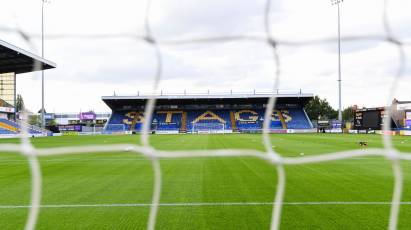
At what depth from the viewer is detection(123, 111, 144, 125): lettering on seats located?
152 ft

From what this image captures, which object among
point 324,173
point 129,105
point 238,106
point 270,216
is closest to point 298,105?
point 238,106

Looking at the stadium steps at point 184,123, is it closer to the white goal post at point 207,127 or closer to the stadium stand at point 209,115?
the stadium stand at point 209,115

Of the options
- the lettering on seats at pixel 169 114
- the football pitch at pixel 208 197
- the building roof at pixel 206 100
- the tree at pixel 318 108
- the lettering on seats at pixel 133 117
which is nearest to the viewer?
the football pitch at pixel 208 197

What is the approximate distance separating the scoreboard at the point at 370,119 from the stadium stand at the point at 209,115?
7393mm

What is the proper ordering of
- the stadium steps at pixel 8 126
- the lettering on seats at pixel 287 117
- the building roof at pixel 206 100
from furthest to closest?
1. the lettering on seats at pixel 287 117
2. the building roof at pixel 206 100
3. the stadium steps at pixel 8 126

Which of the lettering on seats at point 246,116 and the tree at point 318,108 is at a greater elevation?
the tree at point 318,108

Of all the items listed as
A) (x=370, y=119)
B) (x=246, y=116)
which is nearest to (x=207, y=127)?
(x=246, y=116)

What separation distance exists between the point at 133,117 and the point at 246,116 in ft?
42.0

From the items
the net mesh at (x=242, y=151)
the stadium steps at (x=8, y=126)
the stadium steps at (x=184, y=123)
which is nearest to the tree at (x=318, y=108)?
the stadium steps at (x=184, y=123)

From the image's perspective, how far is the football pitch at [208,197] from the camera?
12.8 feet

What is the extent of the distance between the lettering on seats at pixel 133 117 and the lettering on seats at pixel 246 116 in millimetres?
10907

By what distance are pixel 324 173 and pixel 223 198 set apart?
9.99 ft

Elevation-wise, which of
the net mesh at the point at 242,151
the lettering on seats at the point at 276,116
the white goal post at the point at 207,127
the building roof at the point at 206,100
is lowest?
the white goal post at the point at 207,127

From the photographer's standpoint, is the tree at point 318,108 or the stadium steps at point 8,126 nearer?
the stadium steps at point 8,126
